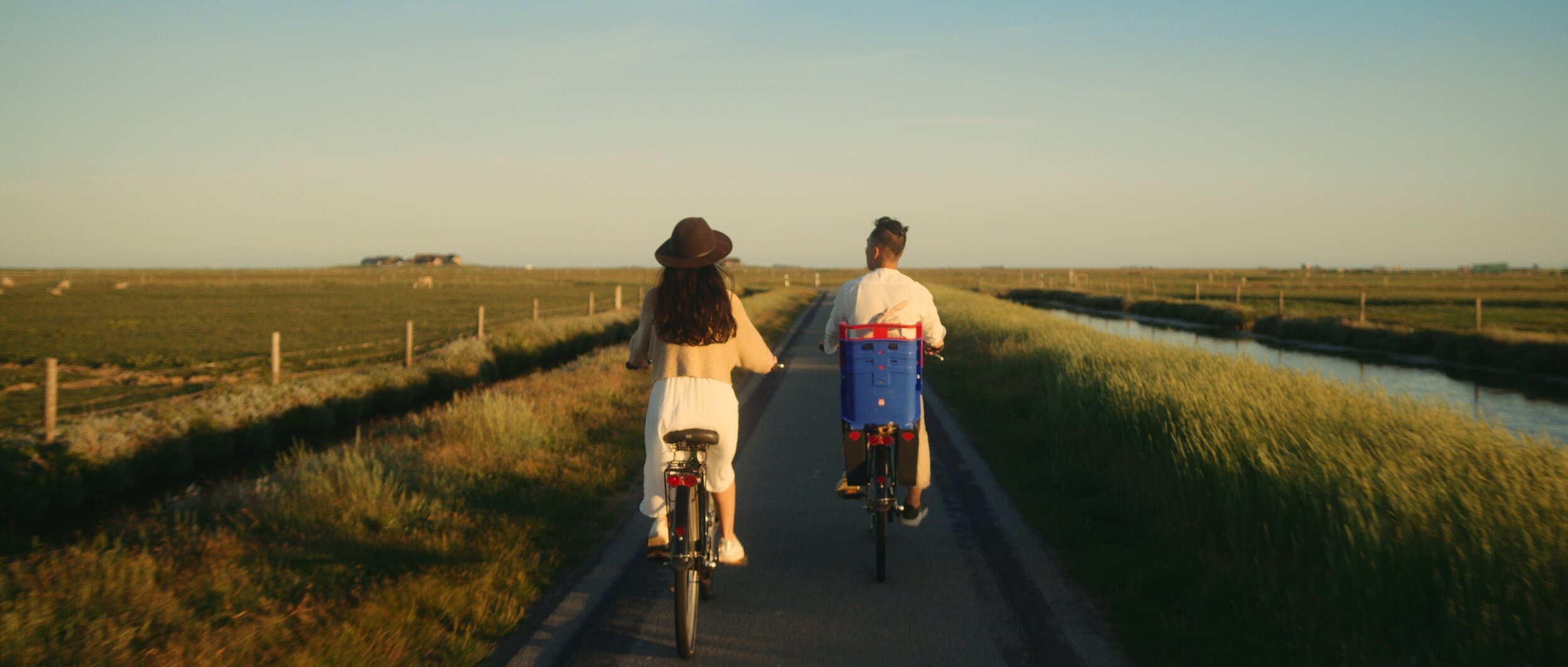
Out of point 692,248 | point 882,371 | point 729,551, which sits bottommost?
point 729,551

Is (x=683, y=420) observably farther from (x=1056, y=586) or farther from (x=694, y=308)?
(x=1056, y=586)

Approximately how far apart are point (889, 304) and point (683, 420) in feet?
5.35

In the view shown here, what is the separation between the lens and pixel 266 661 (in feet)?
12.7

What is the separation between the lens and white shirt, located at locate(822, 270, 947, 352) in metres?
5.30

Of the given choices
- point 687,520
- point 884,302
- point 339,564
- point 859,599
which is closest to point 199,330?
point 339,564

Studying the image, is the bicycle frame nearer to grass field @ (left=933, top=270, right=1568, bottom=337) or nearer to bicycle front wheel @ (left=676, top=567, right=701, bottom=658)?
bicycle front wheel @ (left=676, top=567, right=701, bottom=658)

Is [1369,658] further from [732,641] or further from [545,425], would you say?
[545,425]

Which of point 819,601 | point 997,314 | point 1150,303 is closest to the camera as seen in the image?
point 819,601

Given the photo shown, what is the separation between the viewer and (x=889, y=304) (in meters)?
5.37

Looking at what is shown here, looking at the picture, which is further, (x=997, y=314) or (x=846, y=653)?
(x=997, y=314)

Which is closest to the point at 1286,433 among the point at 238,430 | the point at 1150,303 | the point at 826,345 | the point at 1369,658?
the point at 1369,658

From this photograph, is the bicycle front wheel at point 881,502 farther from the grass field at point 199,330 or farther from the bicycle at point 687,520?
the grass field at point 199,330

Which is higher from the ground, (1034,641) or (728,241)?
(728,241)

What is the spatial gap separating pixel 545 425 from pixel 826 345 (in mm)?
4807
